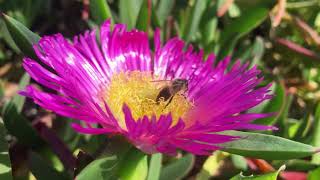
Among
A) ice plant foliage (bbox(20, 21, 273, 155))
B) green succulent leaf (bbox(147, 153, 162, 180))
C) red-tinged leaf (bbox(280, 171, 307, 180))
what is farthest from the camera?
red-tinged leaf (bbox(280, 171, 307, 180))

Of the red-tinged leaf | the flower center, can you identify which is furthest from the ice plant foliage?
the red-tinged leaf

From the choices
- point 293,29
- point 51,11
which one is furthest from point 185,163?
point 51,11

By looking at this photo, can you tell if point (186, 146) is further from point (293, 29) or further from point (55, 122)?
point (293, 29)

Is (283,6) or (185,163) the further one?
Result: (283,6)

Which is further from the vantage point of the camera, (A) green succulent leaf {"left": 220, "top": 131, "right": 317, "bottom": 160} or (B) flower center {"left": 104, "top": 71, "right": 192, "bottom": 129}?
(B) flower center {"left": 104, "top": 71, "right": 192, "bottom": 129}

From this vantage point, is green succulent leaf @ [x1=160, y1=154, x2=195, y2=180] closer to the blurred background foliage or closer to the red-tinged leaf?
the blurred background foliage

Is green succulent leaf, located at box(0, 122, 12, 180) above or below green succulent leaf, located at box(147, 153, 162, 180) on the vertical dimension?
above

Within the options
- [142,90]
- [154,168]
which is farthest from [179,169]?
[142,90]
